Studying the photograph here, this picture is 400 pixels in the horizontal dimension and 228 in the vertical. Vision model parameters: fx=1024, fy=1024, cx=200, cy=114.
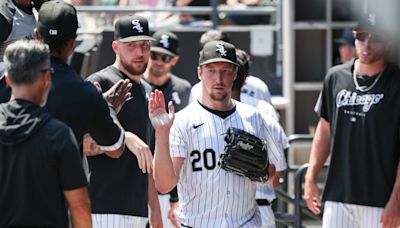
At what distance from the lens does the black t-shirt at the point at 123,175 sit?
646 cm

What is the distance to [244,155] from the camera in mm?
6082

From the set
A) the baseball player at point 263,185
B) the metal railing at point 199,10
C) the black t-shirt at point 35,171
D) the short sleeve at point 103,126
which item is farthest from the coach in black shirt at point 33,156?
the metal railing at point 199,10

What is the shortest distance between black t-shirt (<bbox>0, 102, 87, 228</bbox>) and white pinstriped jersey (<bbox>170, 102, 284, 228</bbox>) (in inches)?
64.0

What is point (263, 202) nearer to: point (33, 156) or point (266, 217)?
point (266, 217)

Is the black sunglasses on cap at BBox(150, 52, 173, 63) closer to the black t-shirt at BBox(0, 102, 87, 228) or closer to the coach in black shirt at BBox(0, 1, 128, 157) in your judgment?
the coach in black shirt at BBox(0, 1, 128, 157)

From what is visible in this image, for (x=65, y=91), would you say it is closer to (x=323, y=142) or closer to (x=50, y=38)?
(x=50, y=38)

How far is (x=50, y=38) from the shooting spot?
530cm

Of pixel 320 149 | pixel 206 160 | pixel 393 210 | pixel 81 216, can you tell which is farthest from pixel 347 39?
pixel 81 216

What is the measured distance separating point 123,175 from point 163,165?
0.64 metres

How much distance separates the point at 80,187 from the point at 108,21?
20.3ft

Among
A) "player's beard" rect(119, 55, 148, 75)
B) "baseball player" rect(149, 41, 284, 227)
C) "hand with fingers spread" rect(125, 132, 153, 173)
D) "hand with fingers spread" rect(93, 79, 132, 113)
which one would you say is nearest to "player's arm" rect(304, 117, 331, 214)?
"baseball player" rect(149, 41, 284, 227)

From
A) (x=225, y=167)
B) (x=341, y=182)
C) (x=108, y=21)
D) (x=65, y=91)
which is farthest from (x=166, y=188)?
(x=108, y=21)

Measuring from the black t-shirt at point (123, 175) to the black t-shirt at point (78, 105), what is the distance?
119cm

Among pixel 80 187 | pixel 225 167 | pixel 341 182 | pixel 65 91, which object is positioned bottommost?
pixel 341 182
